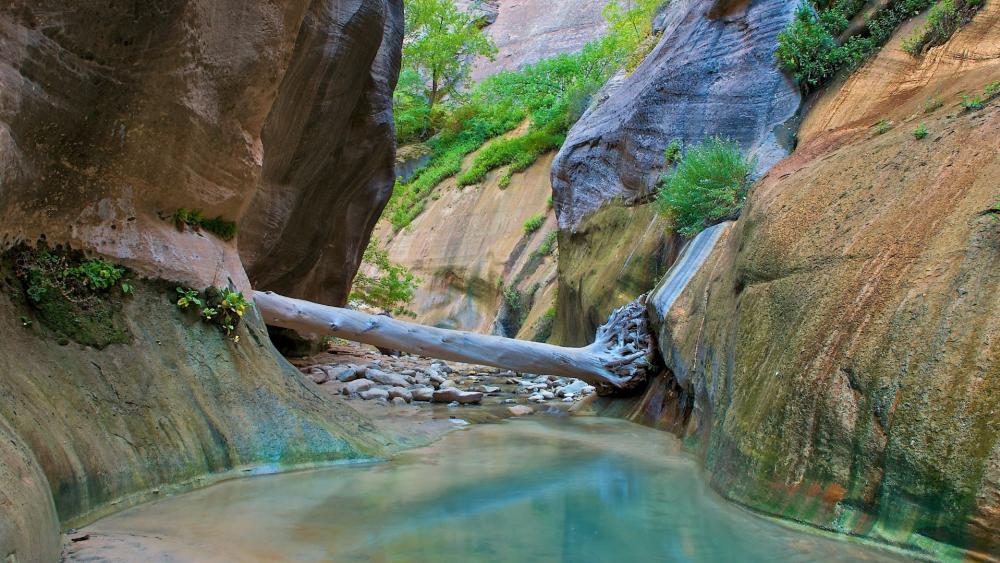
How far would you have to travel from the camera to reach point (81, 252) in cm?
351

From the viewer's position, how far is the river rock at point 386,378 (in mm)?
8773

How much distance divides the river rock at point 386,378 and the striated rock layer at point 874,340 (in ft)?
15.1

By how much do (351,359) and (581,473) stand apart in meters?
7.40

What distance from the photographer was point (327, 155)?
8508 millimetres

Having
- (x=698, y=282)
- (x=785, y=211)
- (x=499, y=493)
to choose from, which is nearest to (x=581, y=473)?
(x=499, y=493)

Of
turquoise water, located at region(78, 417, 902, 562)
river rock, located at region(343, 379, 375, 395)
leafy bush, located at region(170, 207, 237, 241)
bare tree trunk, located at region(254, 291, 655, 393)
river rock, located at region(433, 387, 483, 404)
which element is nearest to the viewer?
turquoise water, located at region(78, 417, 902, 562)

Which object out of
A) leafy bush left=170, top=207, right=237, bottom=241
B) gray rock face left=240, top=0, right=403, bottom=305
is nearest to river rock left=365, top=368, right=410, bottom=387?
gray rock face left=240, top=0, right=403, bottom=305

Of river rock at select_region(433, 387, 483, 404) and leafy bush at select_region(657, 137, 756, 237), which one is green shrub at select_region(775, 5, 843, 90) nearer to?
leafy bush at select_region(657, 137, 756, 237)

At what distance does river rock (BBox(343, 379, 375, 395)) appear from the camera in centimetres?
781

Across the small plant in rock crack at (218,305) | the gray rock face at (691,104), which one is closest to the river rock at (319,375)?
the small plant in rock crack at (218,305)

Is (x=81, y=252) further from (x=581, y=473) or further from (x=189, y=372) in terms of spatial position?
(x=581, y=473)

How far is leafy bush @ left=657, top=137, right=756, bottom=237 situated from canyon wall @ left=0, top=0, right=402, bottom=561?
4.67 meters

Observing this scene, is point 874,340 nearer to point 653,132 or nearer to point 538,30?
point 653,132

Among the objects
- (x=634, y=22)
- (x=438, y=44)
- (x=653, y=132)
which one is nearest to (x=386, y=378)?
(x=653, y=132)
